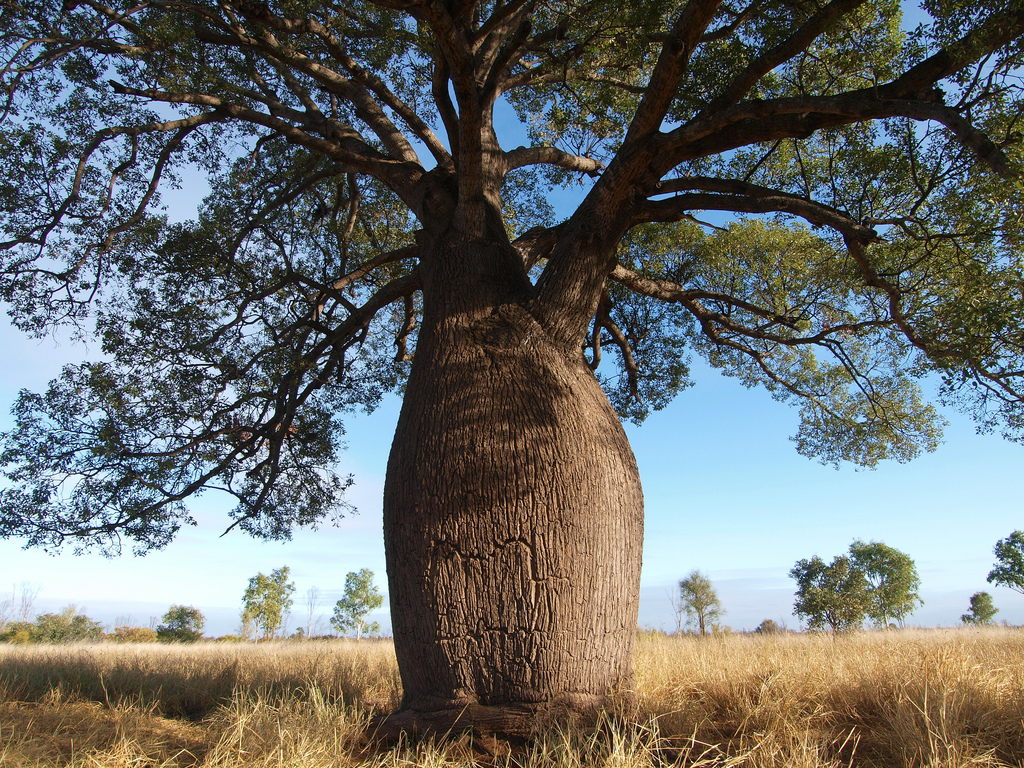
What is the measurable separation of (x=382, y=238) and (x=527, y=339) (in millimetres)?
5636

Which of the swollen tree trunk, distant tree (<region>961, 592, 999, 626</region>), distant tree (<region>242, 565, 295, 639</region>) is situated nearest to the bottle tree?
the swollen tree trunk

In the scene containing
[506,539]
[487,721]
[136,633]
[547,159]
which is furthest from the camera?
[136,633]

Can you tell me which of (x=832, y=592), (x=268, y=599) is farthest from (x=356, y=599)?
(x=832, y=592)

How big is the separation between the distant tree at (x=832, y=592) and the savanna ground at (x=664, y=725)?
19.8m

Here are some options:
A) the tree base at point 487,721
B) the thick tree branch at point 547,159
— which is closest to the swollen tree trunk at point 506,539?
the tree base at point 487,721

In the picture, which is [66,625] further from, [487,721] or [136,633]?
[487,721]

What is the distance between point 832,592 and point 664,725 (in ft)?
78.5

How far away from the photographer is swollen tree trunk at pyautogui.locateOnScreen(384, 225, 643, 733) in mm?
3156

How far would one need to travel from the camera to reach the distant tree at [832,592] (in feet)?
70.5

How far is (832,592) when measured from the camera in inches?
905

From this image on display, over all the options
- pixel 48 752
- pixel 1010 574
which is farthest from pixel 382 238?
pixel 1010 574

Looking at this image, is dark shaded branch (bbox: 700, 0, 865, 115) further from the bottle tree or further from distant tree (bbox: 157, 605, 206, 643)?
distant tree (bbox: 157, 605, 206, 643)

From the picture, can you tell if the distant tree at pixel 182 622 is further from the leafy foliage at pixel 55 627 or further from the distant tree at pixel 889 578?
the distant tree at pixel 889 578

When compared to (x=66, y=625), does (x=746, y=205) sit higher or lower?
higher
